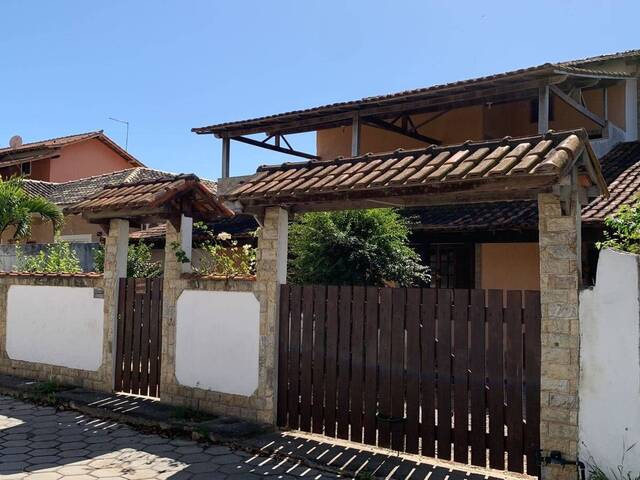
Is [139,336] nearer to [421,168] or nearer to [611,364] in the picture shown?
[421,168]

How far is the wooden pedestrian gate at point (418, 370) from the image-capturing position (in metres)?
5.10

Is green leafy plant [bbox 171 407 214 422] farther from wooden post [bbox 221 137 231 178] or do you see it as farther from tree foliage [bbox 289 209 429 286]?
wooden post [bbox 221 137 231 178]

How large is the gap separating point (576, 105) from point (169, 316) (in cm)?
912

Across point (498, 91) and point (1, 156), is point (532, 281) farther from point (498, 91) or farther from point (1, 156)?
point (1, 156)

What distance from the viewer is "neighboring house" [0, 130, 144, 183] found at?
2564 centimetres

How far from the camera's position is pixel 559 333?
4871mm

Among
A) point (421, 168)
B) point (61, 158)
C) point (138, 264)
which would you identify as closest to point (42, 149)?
point (61, 158)

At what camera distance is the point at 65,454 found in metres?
5.76

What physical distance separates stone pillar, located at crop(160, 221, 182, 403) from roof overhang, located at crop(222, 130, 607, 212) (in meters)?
1.39

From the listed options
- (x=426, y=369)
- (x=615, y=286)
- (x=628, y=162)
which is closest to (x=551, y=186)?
(x=615, y=286)

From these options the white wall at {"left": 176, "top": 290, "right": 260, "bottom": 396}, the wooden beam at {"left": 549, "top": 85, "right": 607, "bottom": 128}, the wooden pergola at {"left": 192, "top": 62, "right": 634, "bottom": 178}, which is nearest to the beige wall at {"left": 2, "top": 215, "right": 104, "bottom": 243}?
the wooden pergola at {"left": 192, "top": 62, "right": 634, "bottom": 178}

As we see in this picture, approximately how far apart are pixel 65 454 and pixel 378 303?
343 cm

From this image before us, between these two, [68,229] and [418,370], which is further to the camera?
[68,229]

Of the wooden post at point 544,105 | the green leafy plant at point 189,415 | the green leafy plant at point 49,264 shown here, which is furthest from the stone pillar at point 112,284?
the wooden post at point 544,105
